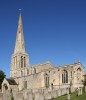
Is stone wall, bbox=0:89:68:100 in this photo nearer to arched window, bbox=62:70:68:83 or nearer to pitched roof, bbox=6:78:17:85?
arched window, bbox=62:70:68:83

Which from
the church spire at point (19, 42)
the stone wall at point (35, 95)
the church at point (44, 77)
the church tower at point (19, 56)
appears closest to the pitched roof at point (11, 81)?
the church at point (44, 77)

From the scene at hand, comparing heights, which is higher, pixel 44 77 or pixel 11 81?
pixel 44 77

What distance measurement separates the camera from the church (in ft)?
228

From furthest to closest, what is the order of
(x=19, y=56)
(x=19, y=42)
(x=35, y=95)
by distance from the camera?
(x=19, y=42), (x=19, y=56), (x=35, y=95)

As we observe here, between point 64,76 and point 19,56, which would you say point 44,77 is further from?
point 19,56

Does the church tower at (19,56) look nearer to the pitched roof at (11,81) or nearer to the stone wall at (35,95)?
the pitched roof at (11,81)

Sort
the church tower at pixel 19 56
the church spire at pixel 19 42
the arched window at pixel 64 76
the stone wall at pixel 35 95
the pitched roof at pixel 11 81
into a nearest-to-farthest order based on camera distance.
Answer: the stone wall at pixel 35 95
the arched window at pixel 64 76
the pitched roof at pixel 11 81
the church tower at pixel 19 56
the church spire at pixel 19 42

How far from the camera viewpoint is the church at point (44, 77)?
228ft

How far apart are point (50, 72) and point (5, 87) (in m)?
15.9

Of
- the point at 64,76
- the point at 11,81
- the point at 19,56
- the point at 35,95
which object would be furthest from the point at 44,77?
the point at 19,56

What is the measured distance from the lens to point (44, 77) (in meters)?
76.4

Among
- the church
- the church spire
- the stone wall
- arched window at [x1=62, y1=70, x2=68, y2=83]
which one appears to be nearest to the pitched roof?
the church

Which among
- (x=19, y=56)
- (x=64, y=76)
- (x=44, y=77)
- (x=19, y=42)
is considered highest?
(x=19, y=42)

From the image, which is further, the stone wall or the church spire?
the church spire
